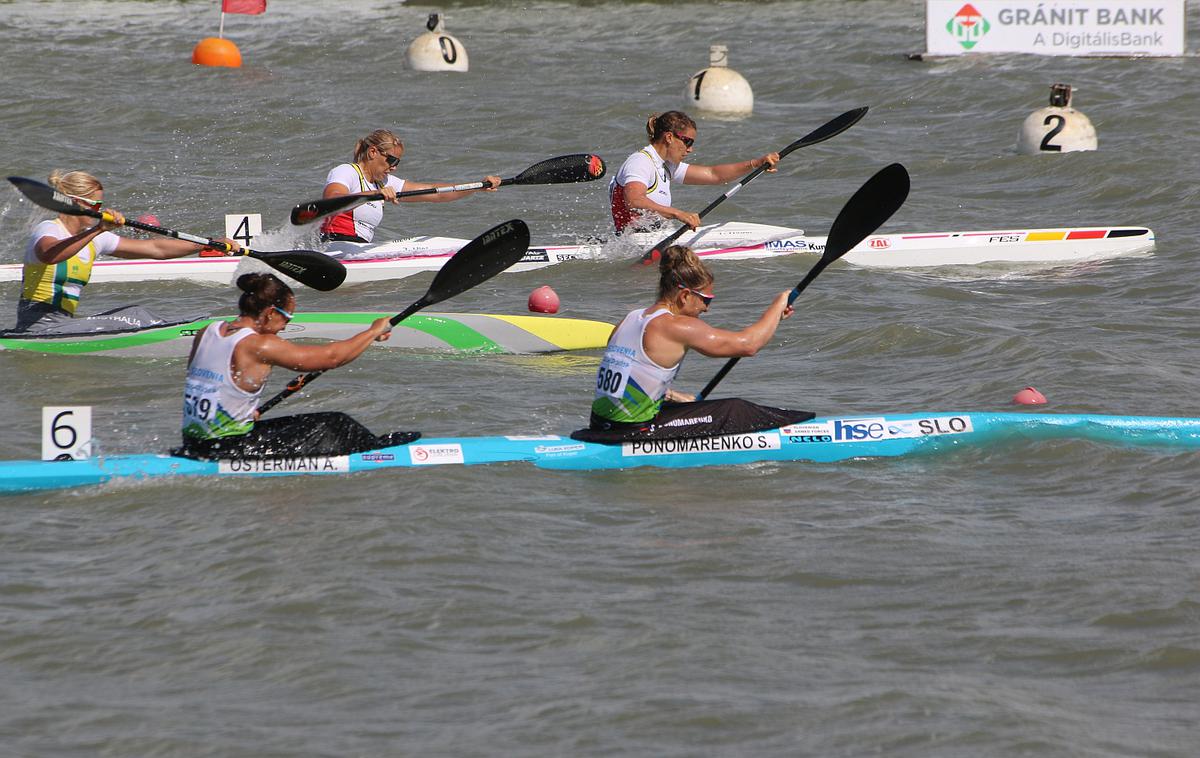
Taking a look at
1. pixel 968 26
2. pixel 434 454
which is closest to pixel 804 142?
pixel 434 454

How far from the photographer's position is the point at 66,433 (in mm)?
6664

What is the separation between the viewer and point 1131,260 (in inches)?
475

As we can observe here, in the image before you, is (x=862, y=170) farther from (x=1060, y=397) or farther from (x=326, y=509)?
(x=326, y=509)

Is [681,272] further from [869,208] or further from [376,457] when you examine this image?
[869,208]

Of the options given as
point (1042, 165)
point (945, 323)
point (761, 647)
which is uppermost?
point (1042, 165)

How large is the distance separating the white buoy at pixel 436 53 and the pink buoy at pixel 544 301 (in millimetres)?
10445

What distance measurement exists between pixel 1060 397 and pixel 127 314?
558 cm

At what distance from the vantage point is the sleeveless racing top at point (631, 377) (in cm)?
689

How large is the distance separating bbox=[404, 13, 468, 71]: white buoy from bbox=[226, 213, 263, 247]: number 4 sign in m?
9.71

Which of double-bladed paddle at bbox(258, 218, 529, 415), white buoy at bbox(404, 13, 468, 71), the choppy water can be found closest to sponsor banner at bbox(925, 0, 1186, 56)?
white buoy at bbox(404, 13, 468, 71)

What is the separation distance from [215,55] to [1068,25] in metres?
11.1

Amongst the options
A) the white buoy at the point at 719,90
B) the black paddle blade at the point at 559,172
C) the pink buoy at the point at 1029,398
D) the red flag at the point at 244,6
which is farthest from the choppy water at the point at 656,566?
the red flag at the point at 244,6

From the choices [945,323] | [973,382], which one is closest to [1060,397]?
[973,382]

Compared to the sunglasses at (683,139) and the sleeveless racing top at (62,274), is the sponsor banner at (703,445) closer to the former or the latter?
the sleeveless racing top at (62,274)
